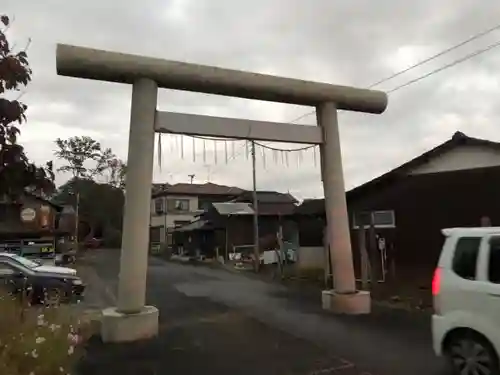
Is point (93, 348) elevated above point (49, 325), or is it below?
below

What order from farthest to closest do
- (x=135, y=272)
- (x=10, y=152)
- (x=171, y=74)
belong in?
(x=171, y=74)
(x=135, y=272)
(x=10, y=152)

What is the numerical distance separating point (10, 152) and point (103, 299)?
12330mm

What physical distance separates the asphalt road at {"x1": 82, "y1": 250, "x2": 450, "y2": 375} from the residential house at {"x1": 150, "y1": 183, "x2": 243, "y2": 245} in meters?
43.3

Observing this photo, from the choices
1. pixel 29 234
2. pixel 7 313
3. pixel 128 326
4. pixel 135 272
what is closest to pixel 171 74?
pixel 135 272

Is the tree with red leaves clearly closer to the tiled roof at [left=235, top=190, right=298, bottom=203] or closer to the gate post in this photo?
the gate post

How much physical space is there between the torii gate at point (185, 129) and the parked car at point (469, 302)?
5062 millimetres

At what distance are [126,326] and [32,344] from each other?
4124 mm

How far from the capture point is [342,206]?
35.7 ft

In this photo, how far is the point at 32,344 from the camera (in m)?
4.28

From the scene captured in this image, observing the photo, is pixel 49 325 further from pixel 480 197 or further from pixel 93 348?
pixel 480 197

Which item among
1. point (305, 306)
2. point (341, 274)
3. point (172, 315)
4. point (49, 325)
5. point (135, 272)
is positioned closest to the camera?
point (49, 325)

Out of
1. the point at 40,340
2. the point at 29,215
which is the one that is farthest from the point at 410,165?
the point at 29,215

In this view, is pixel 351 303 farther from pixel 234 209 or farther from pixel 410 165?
pixel 234 209

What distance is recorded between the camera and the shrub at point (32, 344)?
4.11 meters
